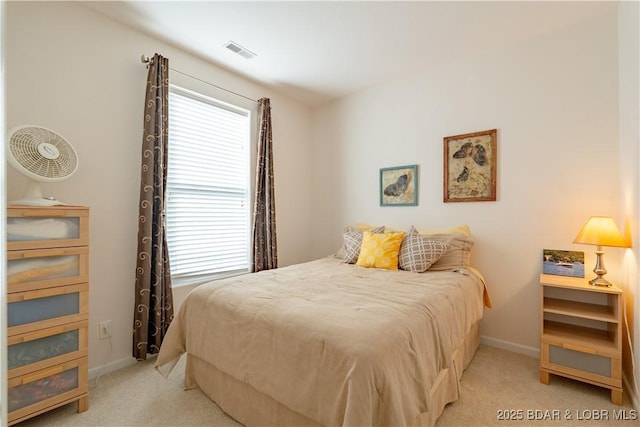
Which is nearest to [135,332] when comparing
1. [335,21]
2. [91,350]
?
[91,350]

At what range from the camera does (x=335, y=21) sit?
218cm

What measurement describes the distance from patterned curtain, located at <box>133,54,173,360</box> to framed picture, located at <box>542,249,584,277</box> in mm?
3059

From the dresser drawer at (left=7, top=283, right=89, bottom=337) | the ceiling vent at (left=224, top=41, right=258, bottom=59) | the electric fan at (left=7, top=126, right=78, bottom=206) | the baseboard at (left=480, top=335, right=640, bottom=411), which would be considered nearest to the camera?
the dresser drawer at (left=7, top=283, right=89, bottom=337)

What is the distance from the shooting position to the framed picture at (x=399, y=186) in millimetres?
3033

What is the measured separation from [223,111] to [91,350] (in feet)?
7.57

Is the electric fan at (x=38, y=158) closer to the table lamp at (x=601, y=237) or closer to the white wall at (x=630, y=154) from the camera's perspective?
the table lamp at (x=601, y=237)

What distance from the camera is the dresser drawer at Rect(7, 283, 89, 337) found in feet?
4.76

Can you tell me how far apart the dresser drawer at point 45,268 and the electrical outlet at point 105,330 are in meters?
0.61

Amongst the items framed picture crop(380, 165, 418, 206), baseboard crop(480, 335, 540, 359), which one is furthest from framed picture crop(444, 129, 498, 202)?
baseboard crop(480, 335, 540, 359)

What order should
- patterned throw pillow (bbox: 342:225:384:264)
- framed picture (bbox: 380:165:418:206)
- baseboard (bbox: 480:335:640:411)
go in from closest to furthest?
1. baseboard (bbox: 480:335:640:411)
2. patterned throw pillow (bbox: 342:225:384:264)
3. framed picture (bbox: 380:165:418:206)

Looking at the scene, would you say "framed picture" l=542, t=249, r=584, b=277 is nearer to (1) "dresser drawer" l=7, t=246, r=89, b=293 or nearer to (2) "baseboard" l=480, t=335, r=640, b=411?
(2) "baseboard" l=480, t=335, r=640, b=411

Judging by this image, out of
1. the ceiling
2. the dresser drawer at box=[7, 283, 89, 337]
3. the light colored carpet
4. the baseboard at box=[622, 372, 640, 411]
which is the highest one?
the ceiling

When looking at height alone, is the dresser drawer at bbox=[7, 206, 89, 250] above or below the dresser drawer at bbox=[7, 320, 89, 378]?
above

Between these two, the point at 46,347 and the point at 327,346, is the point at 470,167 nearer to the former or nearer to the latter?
the point at 327,346
